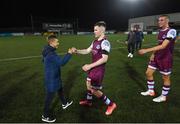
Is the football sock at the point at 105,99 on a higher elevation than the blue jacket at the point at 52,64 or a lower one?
lower

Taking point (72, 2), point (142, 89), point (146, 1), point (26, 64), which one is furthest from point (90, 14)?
point (142, 89)

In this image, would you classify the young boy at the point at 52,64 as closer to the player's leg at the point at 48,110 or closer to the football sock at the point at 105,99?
the player's leg at the point at 48,110

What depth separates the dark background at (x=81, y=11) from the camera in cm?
5756

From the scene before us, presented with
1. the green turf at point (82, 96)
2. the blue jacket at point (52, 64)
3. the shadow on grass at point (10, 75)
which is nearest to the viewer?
the blue jacket at point (52, 64)

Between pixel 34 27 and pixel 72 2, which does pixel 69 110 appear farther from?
pixel 72 2

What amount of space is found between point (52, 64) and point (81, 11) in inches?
2608

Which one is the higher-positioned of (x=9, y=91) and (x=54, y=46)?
(x=54, y=46)

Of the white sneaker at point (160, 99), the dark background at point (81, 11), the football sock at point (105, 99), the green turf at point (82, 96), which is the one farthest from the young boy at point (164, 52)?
the dark background at point (81, 11)

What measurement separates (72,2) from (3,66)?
59352 mm

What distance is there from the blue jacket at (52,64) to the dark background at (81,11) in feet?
147

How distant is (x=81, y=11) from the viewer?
6900 cm

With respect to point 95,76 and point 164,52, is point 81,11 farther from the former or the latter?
point 95,76

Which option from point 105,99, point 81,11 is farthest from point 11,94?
point 81,11

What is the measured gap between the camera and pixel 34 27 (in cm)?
4831
